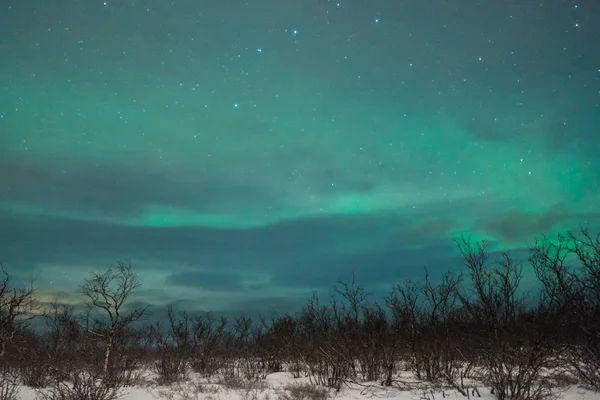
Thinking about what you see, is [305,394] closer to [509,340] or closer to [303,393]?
[303,393]

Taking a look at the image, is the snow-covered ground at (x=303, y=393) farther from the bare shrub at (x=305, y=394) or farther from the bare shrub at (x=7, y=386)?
the bare shrub at (x=7, y=386)

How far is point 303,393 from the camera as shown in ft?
56.6

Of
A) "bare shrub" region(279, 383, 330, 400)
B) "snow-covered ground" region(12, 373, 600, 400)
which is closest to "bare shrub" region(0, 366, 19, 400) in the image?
"snow-covered ground" region(12, 373, 600, 400)

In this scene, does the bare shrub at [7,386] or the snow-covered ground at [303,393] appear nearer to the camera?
the bare shrub at [7,386]

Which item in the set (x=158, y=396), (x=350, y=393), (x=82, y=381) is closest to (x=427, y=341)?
(x=350, y=393)

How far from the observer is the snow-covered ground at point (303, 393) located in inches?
587

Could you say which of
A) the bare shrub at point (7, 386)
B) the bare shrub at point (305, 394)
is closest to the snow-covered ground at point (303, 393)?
the bare shrub at point (305, 394)

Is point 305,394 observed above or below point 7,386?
below

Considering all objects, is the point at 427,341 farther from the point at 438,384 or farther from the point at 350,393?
the point at 350,393

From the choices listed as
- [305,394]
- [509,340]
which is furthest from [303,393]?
[509,340]

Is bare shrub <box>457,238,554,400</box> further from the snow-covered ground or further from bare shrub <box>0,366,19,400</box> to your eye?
bare shrub <box>0,366,19,400</box>

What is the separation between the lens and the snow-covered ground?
14.9m

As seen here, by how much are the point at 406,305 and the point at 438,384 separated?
4878 millimetres

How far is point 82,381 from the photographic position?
12.6 metres
